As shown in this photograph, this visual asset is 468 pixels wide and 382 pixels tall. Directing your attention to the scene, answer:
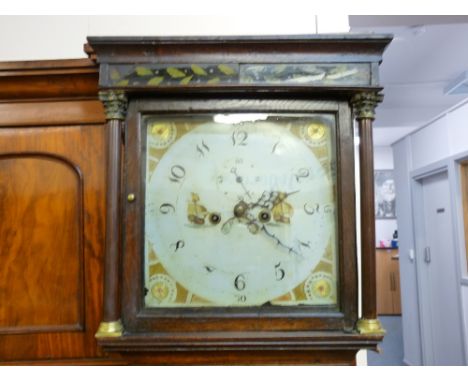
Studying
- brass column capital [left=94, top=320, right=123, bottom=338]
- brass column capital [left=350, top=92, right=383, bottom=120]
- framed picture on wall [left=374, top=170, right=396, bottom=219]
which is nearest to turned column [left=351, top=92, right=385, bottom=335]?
brass column capital [left=350, top=92, right=383, bottom=120]

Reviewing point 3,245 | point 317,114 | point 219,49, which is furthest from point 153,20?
point 3,245

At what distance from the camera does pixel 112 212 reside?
2.59 ft

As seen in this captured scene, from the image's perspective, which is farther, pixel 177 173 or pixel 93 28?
pixel 93 28

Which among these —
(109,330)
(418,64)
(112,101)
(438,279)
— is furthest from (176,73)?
(438,279)

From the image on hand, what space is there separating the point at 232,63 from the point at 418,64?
200 centimetres

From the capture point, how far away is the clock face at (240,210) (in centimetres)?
81

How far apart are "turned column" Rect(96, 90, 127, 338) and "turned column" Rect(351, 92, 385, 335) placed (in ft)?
1.64

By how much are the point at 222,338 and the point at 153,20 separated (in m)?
0.80

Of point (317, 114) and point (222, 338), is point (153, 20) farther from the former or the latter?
point (222, 338)

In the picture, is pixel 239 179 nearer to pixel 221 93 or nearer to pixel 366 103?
pixel 221 93

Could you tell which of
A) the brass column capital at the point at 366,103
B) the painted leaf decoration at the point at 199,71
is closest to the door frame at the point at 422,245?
the brass column capital at the point at 366,103

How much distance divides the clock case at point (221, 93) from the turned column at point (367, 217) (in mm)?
15

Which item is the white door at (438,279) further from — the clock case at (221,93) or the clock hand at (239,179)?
the clock hand at (239,179)

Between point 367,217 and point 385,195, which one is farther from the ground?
point 385,195
